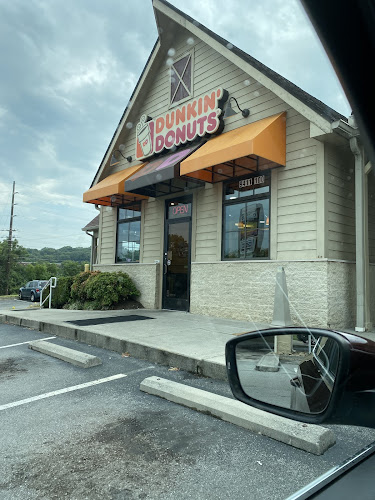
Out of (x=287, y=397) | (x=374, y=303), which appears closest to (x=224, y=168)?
(x=374, y=303)

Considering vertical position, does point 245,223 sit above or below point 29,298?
above

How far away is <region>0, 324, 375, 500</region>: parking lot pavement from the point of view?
2105 millimetres

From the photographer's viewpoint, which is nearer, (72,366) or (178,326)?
(72,366)

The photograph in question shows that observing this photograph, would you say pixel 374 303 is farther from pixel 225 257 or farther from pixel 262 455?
pixel 262 455

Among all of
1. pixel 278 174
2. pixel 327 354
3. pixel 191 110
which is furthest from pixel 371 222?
pixel 327 354

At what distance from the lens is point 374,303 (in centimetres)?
723

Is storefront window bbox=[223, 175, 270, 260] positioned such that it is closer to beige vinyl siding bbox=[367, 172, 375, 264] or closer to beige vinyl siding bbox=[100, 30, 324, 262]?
beige vinyl siding bbox=[100, 30, 324, 262]

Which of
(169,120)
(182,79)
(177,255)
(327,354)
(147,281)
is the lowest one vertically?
(327,354)

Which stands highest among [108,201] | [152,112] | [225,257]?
[152,112]

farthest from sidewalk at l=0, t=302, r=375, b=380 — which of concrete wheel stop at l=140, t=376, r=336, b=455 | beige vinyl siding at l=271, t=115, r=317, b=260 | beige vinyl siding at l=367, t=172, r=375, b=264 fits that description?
beige vinyl siding at l=367, t=172, r=375, b=264

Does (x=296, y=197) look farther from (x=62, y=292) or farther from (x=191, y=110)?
(x=62, y=292)

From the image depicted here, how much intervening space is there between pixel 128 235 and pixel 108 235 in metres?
1.14

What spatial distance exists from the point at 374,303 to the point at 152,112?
310 inches

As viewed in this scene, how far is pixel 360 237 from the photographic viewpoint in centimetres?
666
